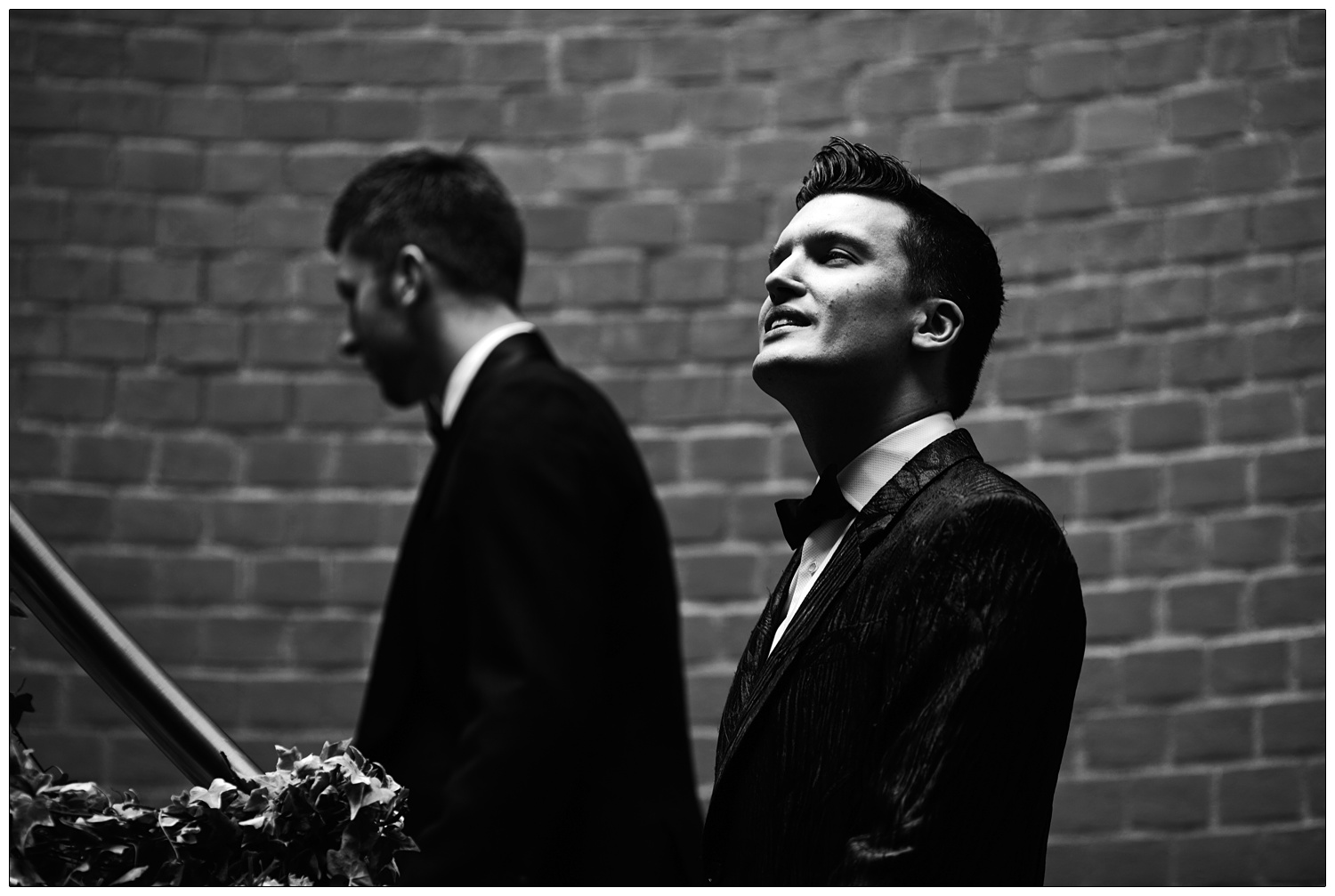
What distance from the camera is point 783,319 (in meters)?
1.96

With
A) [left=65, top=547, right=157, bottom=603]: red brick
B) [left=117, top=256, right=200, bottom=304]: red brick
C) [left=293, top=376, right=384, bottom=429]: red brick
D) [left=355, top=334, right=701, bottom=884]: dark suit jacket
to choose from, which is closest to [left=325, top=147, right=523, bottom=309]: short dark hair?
[left=355, top=334, right=701, bottom=884]: dark suit jacket

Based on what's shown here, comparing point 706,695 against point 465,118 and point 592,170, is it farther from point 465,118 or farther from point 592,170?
point 465,118

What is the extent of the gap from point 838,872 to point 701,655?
2447mm

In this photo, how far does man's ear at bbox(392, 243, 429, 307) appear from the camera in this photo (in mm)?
3488

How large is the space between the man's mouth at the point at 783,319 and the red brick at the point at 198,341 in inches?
107

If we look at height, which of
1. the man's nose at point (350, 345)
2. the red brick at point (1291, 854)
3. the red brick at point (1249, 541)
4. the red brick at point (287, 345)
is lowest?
the red brick at point (1291, 854)

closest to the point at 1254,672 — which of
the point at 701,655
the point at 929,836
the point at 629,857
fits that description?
the point at 701,655

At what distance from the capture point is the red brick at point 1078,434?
3.92 m

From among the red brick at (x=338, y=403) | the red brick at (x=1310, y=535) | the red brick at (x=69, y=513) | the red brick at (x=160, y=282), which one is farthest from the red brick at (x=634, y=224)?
the red brick at (x=1310, y=535)

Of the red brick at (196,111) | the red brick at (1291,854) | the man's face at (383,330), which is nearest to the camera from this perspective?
the man's face at (383,330)

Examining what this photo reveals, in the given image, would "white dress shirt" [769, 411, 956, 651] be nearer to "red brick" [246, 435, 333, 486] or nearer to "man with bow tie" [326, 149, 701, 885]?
"man with bow tie" [326, 149, 701, 885]

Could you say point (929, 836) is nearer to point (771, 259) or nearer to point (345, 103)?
point (771, 259)

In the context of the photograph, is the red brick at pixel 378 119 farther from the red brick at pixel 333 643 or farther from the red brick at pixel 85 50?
the red brick at pixel 333 643

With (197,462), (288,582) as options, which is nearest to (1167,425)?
(288,582)
